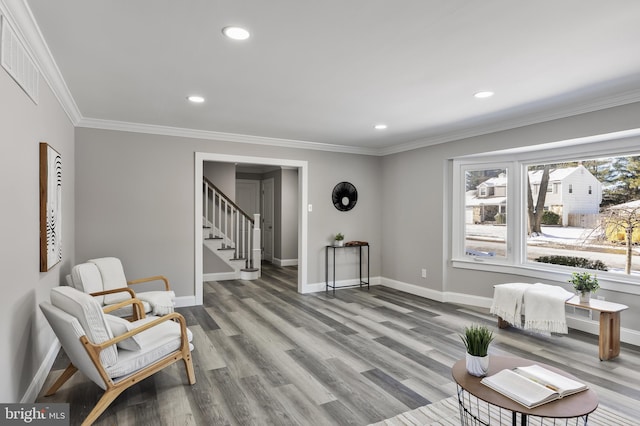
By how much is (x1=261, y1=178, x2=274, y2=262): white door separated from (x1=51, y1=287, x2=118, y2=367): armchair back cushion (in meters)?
7.14

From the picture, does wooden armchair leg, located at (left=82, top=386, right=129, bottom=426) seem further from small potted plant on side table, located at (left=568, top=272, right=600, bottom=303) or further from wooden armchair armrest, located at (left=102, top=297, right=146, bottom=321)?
small potted plant on side table, located at (left=568, top=272, right=600, bottom=303)

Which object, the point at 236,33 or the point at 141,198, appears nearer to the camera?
the point at 236,33

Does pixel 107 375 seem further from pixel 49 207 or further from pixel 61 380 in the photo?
pixel 49 207

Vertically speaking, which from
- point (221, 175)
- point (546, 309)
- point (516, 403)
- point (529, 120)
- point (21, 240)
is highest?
point (529, 120)

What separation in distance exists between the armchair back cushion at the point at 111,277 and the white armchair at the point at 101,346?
3.81 feet

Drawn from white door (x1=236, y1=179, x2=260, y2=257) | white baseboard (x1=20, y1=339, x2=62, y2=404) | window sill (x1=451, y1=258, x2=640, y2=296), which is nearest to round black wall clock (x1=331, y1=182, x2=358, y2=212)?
window sill (x1=451, y1=258, x2=640, y2=296)

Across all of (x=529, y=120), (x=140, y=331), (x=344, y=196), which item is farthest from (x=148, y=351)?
(x=529, y=120)

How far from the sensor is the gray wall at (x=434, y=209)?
3898 millimetres

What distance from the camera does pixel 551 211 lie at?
4.60m

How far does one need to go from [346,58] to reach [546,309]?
3.24 meters

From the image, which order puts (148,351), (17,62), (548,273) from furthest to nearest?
(548,273) → (148,351) → (17,62)

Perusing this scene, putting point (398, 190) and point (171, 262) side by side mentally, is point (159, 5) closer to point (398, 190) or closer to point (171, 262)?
point (171, 262)

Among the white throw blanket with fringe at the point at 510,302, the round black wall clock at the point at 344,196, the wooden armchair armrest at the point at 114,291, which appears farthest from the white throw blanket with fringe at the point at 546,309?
the wooden armchair armrest at the point at 114,291

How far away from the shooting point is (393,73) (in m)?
2.97
